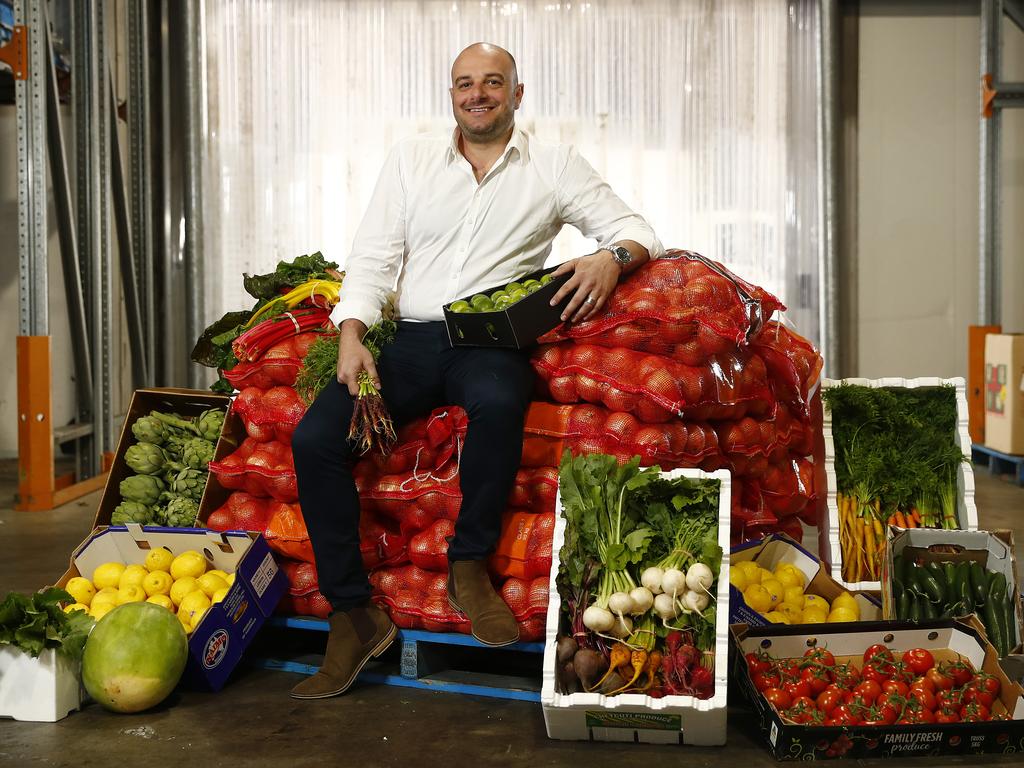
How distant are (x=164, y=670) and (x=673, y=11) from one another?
6.78m

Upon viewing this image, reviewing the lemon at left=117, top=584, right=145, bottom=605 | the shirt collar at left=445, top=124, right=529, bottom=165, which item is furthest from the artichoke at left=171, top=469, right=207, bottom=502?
the shirt collar at left=445, top=124, right=529, bottom=165

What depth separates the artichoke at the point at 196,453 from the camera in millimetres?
4023

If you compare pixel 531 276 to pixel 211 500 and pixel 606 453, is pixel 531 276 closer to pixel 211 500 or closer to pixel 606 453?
pixel 606 453

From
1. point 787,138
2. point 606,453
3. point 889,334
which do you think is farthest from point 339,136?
point 606,453

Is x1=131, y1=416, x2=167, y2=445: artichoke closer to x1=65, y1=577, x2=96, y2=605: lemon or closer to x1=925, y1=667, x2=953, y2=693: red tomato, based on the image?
x1=65, y1=577, x2=96, y2=605: lemon

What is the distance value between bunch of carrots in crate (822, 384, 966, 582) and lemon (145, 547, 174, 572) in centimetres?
231

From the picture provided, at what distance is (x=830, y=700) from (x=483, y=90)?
2.11 meters

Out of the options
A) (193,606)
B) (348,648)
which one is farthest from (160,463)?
(348,648)

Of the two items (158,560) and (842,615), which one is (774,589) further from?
(158,560)

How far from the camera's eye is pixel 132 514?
12.8 ft

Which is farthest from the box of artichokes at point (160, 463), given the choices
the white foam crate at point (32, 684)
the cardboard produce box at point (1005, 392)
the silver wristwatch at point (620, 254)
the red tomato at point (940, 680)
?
the cardboard produce box at point (1005, 392)

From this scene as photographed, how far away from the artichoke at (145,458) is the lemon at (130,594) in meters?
0.77

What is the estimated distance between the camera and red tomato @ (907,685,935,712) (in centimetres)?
265

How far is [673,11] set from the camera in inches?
324
